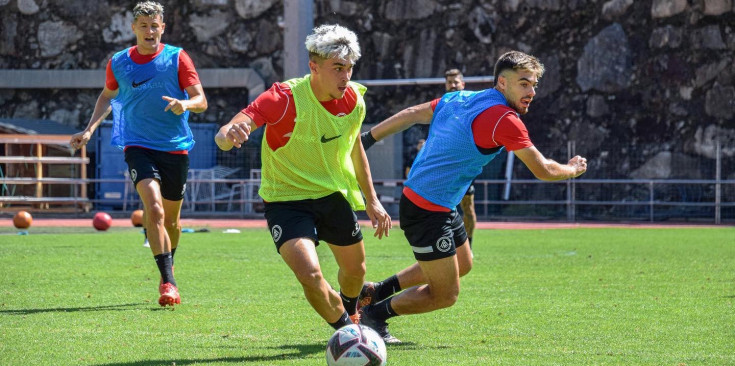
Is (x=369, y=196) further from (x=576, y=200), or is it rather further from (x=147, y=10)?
(x=576, y=200)

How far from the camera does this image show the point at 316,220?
6.55 metres

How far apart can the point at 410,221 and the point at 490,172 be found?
1986 centimetres

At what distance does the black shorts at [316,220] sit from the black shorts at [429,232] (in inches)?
14.9

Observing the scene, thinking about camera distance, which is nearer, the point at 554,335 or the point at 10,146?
the point at 554,335

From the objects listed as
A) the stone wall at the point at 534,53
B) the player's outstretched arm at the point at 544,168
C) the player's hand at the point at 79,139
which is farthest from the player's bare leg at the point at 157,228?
the stone wall at the point at 534,53

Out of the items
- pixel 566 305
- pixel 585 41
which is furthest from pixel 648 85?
pixel 566 305

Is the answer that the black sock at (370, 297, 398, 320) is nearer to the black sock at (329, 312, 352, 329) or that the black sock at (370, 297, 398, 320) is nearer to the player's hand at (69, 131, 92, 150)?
the black sock at (329, 312, 352, 329)

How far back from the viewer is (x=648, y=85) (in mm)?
26125

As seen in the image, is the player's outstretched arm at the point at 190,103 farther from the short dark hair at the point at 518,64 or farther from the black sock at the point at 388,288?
the short dark hair at the point at 518,64

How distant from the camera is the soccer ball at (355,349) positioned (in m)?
5.57

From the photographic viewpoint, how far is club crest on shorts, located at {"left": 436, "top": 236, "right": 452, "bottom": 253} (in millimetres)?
6755

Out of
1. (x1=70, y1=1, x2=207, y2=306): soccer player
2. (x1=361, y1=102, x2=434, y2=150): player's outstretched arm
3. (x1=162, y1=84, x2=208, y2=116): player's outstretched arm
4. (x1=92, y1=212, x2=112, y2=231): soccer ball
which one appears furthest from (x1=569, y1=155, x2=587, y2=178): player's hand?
(x1=92, y1=212, x2=112, y2=231): soccer ball

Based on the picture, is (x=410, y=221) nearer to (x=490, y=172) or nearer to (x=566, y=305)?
(x=566, y=305)

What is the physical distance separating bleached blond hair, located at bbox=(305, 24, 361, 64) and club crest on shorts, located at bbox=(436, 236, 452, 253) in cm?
123
